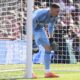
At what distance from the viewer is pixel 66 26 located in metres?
10.9

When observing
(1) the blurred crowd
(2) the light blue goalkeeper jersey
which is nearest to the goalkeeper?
(2) the light blue goalkeeper jersey

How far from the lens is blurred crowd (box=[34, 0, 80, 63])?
995cm

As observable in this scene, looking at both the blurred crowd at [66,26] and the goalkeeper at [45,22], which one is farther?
the blurred crowd at [66,26]

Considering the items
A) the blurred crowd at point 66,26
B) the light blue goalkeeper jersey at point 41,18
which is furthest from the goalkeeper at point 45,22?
the blurred crowd at point 66,26

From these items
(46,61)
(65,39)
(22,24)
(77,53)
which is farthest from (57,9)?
(77,53)

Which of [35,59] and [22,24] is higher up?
[22,24]

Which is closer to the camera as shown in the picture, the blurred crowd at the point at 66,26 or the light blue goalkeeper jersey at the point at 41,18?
the light blue goalkeeper jersey at the point at 41,18

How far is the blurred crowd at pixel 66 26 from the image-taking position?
32.7 feet

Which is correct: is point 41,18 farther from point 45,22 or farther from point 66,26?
point 66,26

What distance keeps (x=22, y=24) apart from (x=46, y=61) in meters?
1.54

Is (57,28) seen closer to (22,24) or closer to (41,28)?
(22,24)

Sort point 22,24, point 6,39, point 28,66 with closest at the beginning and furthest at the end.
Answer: point 28,66 → point 22,24 → point 6,39

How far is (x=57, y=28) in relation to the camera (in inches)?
393

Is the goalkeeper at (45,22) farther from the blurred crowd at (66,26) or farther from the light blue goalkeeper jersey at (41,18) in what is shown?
the blurred crowd at (66,26)
